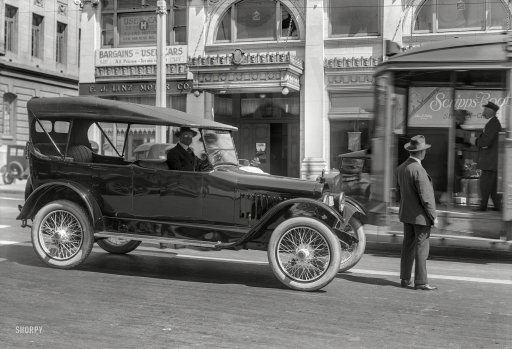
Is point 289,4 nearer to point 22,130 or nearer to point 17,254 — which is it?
point 17,254

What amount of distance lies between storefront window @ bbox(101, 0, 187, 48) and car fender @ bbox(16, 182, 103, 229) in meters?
16.1

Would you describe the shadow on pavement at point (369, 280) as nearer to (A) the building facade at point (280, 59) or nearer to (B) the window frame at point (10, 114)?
(A) the building facade at point (280, 59)

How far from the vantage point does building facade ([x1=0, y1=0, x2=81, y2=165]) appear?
106 ft

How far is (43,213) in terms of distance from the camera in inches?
292

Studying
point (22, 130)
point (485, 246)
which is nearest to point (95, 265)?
point (485, 246)

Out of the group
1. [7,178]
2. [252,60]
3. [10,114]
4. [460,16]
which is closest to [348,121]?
[252,60]

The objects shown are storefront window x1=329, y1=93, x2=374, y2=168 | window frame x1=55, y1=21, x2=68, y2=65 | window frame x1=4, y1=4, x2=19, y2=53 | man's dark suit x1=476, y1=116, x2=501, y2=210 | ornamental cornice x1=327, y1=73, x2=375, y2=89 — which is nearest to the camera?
man's dark suit x1=476, y1=116, x2=501, y2=210

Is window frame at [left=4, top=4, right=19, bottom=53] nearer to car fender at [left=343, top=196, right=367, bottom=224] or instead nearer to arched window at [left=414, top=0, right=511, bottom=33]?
arched window at [left=414, top=0, right=511, bottom=33]

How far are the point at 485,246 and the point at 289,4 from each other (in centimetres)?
1330

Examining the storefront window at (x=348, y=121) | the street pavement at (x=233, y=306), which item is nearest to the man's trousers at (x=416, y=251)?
the street pavement at (x=233, y=306)

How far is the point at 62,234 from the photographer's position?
7383mm

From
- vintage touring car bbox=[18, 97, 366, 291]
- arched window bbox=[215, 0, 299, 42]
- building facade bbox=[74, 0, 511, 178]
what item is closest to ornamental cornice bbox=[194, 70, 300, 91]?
building facade bbox=[74, 0, 511, 178]

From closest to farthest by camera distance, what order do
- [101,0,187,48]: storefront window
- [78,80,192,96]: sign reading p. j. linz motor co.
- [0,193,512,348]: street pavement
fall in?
1. [0,193,512,348]: street pavement
2. [78,80,192,96]: sign reading p. j. linz motor co.
3. [101,0,187,48]: storefront window

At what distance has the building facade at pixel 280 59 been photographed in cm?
1969
